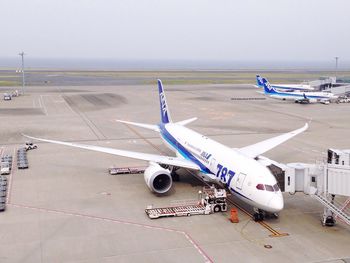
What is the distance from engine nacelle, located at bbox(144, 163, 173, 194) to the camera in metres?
26.9

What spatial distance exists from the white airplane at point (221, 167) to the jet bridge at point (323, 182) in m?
1.40

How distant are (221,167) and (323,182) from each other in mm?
5710

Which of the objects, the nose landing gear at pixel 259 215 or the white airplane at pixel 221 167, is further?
the nose landing gear at pixel 259 215

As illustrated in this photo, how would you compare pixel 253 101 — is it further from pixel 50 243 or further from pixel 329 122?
pixel 50 243

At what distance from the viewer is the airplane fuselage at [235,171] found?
2211cm

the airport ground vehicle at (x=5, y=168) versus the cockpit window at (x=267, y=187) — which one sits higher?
the cockpit window at (x=267, y=187)

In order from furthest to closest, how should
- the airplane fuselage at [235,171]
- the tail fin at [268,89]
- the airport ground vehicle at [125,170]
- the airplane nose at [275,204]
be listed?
the tail fin at [268,89] < the airport ground vehicle at [125,170] < the airplane fuselage at [235,171] < the airplane nose at [275,204]

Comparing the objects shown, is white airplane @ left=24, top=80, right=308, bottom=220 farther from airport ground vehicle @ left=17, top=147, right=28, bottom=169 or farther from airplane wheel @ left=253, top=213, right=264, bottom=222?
airport ground vehicle @ left=17, top=147, right=28, bottom=169

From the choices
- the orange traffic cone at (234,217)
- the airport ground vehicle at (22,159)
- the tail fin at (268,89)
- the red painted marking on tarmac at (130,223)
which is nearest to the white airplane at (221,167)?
the orange traffic cone at (234,217)

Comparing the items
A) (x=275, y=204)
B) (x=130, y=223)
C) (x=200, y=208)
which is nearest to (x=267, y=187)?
(x=275, y=204)

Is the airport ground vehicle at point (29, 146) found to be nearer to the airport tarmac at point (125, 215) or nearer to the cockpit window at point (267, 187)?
the airport tarmac at point (125, 215)

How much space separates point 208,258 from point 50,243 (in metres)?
7.31

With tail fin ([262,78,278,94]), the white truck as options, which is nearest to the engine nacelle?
the white truck

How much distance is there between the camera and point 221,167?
2559cm
